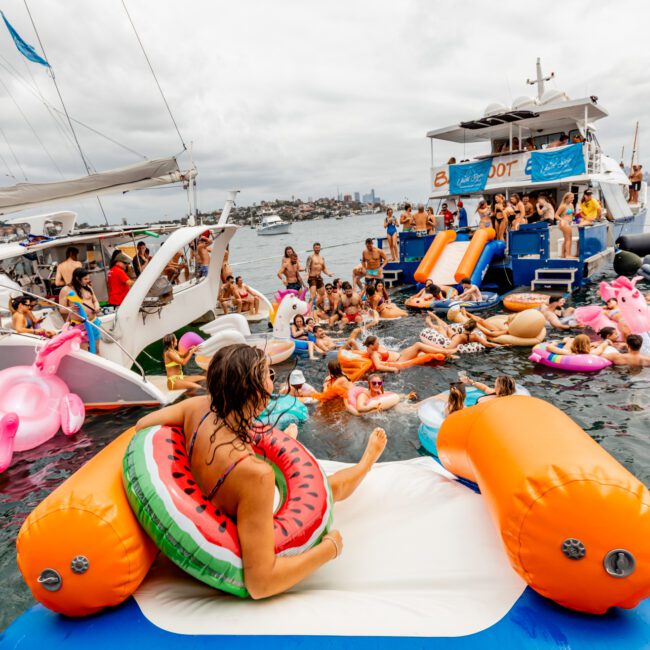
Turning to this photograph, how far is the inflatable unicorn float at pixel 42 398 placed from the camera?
20.8 ft

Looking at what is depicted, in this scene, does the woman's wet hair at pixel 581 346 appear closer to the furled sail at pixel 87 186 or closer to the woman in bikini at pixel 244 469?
the woman in bikini at pixel 244 469

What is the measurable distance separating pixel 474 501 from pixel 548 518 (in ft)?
2.76

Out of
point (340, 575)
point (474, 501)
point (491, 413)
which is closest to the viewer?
point (340, 575)

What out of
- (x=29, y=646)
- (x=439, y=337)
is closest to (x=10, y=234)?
(x=439, y=337)

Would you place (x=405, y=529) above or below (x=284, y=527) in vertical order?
below

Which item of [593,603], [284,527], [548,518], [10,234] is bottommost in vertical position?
[593,603]

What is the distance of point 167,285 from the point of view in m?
10.5

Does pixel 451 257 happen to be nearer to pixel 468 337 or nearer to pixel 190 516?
pixel 468 337

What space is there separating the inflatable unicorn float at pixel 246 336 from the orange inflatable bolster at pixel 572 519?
7115 millimetres

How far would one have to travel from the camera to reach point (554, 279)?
12977mm

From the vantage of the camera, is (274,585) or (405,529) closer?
(274,585)

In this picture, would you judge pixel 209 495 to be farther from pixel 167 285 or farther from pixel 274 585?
pixel 167 285

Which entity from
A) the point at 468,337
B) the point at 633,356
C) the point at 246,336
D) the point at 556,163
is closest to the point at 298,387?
the point at 246,336

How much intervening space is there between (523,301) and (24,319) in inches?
396
